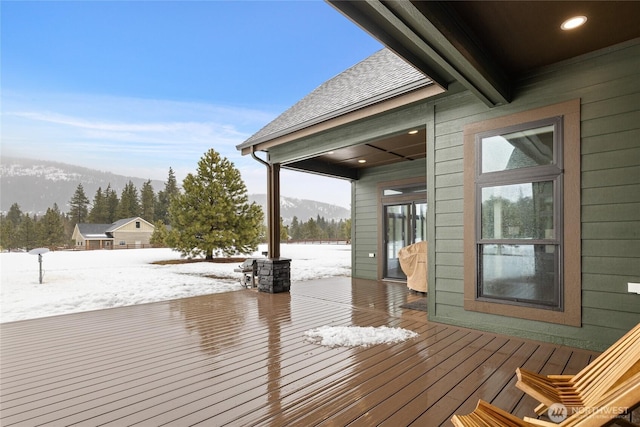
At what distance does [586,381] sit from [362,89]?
438cm

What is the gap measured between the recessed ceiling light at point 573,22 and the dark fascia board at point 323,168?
4.89 meters

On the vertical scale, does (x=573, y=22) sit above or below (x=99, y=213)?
above

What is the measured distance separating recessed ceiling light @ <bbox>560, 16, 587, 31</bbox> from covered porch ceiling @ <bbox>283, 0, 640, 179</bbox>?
36mm

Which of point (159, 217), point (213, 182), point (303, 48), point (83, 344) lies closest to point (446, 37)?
point (83, 344)

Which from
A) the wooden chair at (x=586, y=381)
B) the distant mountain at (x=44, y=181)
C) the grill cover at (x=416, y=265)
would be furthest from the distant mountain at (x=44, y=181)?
the wooden chair at (x=586, y=381)

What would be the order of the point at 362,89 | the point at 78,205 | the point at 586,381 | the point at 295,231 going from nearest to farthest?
the point at 586,381, the point at 362,89, the point at 78,205, the point at 295,231

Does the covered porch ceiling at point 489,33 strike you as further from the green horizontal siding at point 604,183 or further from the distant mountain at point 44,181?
the distant mountain at point 44,181

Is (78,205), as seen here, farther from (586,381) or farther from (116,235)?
(586,381)

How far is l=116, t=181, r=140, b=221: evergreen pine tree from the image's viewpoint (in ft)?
113

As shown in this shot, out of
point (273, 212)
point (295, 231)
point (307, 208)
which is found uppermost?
point (307, 208)

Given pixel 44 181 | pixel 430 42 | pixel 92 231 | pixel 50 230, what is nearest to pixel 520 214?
pixel 430 42

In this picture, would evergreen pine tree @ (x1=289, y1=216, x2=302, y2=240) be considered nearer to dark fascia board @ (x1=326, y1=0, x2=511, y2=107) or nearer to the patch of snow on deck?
the patch of snow on deck

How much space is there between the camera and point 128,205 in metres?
34.7

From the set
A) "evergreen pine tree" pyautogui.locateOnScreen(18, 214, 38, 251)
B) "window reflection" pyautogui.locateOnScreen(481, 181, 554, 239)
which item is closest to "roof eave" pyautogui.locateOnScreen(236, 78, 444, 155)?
"window reflection" pyautogui.locateOnScreen(481, 181, 554, 239)
